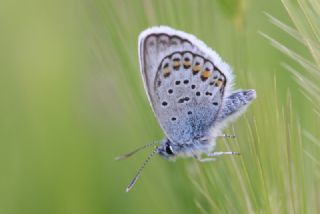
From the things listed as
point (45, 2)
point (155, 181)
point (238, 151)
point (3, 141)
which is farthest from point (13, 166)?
point (238, 151)

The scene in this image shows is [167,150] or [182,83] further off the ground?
[182,83]

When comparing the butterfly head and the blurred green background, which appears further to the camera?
the butterfly head

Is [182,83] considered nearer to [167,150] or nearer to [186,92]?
[186,92]

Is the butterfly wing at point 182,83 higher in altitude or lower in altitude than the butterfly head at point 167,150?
higher

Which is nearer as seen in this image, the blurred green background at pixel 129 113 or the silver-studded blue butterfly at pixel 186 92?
the blurred green background at pixel 129 113

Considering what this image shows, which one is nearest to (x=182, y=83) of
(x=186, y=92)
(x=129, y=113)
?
(x=186, y=92)

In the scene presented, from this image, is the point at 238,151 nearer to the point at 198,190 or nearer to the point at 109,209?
the point at 198,190
